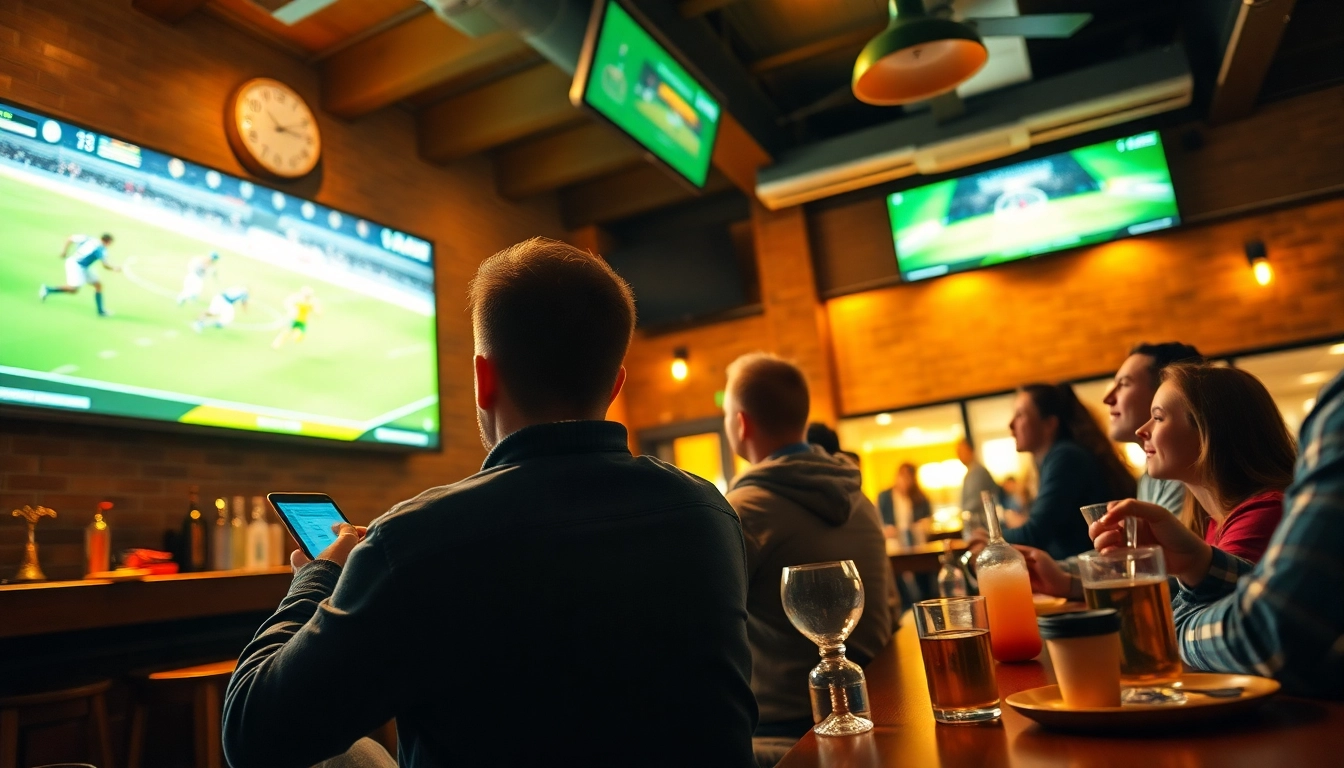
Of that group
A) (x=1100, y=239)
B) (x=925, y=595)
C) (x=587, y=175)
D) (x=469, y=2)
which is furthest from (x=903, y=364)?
(x=469, y=2)

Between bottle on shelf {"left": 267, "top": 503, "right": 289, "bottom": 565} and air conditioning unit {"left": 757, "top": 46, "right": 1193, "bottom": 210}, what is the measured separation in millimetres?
3863

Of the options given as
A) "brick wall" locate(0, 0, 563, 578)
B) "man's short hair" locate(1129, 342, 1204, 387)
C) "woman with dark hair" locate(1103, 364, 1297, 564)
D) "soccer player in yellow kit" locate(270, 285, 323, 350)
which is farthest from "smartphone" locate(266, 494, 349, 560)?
"soccer player in yellow kit" locate(270, 285, 323, 350)

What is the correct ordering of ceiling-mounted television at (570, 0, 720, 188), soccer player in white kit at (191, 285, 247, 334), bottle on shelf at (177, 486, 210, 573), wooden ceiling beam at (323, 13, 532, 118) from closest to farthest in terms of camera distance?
bottle on shelf at (177, 486, 210, 573) → ceiling-mounted television at (570, 0, 720, 188) → soccer player in white kit at (191, 285, 247, 334) → wooden ceiling beam at (323, 13, 532, 118)

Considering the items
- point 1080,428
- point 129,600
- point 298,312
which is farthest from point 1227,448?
point 298,312

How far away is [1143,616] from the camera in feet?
2.97

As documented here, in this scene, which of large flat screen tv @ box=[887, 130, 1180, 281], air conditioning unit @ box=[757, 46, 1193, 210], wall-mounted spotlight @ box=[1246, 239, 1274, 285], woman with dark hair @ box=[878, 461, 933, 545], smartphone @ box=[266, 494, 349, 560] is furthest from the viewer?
woman with dark hair @ box=[878, 461, 933, 545]

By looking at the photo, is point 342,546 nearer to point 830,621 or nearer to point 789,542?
point 830,621

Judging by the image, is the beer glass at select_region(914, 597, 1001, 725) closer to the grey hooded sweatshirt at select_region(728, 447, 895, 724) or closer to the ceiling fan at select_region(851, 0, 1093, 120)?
the grey hooded sweatshirt at select_region(728, 447, 895, 724)

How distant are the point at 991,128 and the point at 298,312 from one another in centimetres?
428

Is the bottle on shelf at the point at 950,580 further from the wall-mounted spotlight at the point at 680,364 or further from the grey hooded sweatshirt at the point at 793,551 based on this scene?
the wall-mounted spotlight at the point at 680,364

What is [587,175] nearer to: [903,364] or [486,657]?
[903,364]

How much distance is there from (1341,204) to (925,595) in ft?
12.1

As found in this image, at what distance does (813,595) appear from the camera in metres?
1.14

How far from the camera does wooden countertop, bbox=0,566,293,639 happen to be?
2631mm
